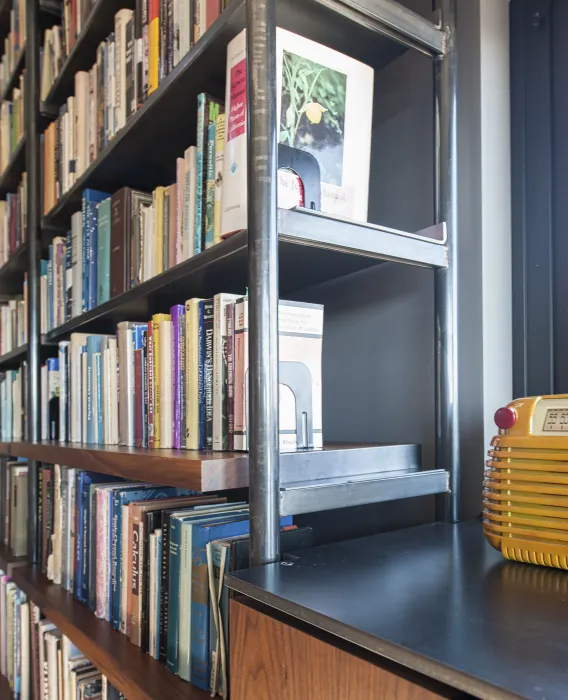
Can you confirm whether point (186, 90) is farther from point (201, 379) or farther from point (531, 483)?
point (531, 483)

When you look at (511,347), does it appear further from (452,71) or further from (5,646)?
(5,646)

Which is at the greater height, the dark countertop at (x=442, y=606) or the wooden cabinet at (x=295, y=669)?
the dark countertop at (x=442, y=606)

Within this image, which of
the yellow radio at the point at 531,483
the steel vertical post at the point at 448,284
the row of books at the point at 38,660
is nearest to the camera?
the yellow radio at the point at 531,483

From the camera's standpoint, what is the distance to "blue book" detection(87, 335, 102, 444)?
1412 millimetres

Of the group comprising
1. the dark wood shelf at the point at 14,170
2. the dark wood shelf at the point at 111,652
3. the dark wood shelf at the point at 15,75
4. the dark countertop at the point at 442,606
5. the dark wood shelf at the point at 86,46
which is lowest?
the dark wood shelf at the point at 111,652

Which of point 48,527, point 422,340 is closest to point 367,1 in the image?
point 422,340

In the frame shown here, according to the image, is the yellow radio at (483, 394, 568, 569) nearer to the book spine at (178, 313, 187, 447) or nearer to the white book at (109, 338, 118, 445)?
the book spine at (178, 313, 187, 447)

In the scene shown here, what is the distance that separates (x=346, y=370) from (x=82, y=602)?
0.79m

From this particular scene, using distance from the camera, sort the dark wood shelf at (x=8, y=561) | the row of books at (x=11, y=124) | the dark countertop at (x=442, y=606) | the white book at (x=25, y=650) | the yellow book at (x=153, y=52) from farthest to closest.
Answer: the row of books at (x=11, y=124) < the dark wood shelf at (x=8, y=561) < the white book at (x=25, y=650) < the yellow book at (x=153, y=52) < the dark countertop at (x=442, y=606)

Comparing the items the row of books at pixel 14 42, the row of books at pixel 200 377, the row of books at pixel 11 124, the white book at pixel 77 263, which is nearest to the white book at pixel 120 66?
the white book at pixel 77 263

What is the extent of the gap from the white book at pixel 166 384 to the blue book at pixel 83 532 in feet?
1.25

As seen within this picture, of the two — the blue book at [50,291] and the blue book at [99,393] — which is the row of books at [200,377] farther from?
the blue book at [50,291]

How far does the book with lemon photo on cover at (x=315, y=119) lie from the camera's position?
841 mm

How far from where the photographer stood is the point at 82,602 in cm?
132
